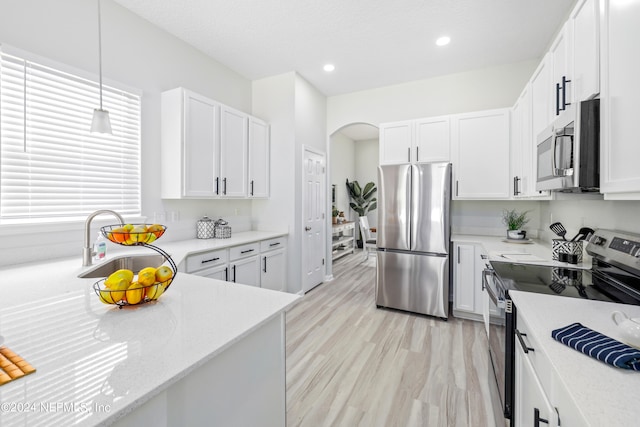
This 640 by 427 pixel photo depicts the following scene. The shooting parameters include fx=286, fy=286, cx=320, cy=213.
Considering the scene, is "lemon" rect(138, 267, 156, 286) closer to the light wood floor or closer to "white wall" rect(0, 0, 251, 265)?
the light wood floor

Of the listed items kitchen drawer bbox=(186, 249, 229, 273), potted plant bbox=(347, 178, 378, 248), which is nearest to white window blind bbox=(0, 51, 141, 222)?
kitchen drawer bbox=(186, 249, 229, 273)

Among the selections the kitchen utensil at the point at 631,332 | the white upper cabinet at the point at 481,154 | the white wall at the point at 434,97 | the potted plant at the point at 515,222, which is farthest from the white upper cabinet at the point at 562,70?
the white wall at the point at 434,97

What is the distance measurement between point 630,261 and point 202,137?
330cm

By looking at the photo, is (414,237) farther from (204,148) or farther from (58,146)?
(58,146)

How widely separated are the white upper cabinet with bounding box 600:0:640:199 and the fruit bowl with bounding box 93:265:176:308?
5.75 ft

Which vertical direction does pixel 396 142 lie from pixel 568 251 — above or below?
above

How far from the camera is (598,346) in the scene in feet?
2.74

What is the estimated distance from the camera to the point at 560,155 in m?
1.38

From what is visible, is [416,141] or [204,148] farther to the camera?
[416,141]

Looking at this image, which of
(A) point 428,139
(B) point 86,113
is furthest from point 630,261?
(B) point 86,113

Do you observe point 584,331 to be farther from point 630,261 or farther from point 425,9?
point 425,9

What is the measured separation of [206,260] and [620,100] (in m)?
2.80

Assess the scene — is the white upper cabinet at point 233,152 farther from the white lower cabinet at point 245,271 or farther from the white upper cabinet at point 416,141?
the white upper cabinet at point 416,141

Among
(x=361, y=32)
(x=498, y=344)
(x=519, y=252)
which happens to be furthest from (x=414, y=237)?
(x=361, y=32)
